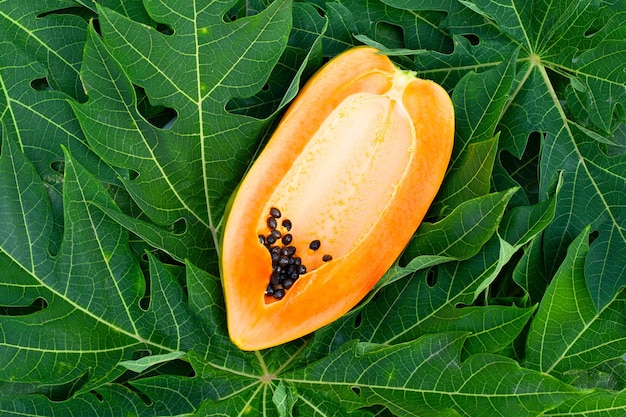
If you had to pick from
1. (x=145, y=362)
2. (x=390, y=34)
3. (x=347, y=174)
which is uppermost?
(x=390, y=34)

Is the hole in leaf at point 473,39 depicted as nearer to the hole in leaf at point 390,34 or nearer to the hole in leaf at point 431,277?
the hole in leaf at point 390,34

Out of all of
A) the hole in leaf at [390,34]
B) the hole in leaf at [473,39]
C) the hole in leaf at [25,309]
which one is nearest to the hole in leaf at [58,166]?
the hole in leaf at [25,309]

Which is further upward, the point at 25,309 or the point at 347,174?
the point at 347,174

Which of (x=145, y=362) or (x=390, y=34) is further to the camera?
(x=390, y=34)

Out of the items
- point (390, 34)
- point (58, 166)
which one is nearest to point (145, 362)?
point (58, 166)

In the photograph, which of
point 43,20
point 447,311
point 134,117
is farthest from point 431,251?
point 43,20

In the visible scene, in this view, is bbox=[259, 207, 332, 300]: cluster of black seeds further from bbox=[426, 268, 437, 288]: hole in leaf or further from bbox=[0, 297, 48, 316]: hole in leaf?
bbox=[0, 297, 48, 316]: hole in leaf

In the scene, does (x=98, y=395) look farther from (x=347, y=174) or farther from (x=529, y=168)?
(x=529, y=168)
